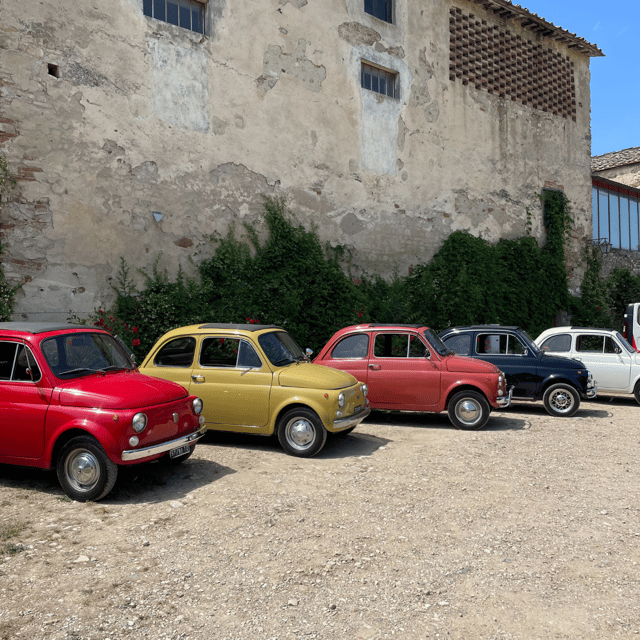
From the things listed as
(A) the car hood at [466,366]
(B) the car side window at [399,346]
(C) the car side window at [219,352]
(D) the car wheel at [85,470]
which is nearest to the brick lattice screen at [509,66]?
(B) the car side window at [399,346]

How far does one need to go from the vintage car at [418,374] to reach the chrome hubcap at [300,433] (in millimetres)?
2001

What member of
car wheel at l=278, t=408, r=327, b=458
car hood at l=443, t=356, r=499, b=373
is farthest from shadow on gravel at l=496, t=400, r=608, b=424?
car wheel at l=278, t=408, r=327, b=458

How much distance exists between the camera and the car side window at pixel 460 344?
33.0ft

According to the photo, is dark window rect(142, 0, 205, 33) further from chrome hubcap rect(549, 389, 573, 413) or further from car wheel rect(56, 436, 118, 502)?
chrome hubcap rect(549, 389, 573, 413)

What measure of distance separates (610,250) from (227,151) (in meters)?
15.8

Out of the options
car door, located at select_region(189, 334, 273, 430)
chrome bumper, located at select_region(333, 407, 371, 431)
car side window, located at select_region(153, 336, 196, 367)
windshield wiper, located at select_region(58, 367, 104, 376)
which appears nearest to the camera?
windshield wiper, located at select_region(58, 367, 104, 376)

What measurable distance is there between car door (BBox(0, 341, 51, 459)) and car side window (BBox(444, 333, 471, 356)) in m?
6.82

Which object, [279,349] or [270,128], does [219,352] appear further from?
[270,128]

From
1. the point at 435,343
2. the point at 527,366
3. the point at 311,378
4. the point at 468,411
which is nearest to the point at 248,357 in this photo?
the point at 311,378

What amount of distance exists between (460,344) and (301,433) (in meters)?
4.32

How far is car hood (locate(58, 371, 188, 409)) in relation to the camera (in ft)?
17.2

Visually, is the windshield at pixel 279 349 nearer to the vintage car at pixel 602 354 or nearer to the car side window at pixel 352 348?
the car side window at pixel 352 348

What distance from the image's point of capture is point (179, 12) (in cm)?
1242

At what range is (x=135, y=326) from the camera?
11.4 meters
